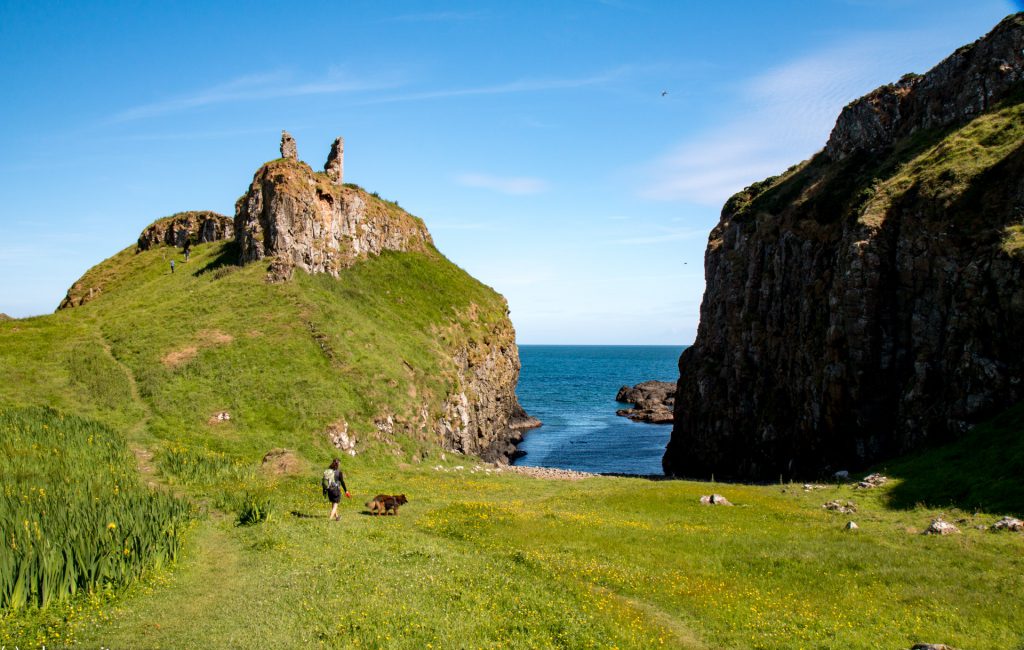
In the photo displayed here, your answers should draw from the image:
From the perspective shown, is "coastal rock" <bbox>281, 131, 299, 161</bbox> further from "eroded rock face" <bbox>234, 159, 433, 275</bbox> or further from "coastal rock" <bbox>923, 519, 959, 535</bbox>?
"coastal rock" <bbox>923, 519, 959, 535</bbox>

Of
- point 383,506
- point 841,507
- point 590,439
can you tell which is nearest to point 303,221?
point 383,506

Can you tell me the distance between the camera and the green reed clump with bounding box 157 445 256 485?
31.5m

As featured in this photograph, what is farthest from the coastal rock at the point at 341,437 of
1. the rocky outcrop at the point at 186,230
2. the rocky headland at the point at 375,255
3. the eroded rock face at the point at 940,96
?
the rocky outcrop at the point at 186,230

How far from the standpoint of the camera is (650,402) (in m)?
142

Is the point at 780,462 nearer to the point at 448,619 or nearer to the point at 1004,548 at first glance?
the point at 1004,548

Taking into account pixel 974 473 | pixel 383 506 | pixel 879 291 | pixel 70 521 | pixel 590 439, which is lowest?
pixel 590 439

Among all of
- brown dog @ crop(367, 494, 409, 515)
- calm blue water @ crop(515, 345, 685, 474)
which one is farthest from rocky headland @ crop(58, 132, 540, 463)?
brown dog @ crop(367, 494, 409, 515)

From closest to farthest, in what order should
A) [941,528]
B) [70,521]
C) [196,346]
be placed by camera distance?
[70,521]
[941,528]
[196,346]

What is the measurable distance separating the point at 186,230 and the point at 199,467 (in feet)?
279

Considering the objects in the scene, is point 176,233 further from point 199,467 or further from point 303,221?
point 199,467

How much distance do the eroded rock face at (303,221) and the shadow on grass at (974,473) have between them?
61375 mm

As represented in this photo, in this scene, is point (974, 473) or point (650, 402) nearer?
point (974, 473)

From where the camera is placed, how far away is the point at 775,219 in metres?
67.3

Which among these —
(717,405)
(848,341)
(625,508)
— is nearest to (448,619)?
(625,508)
